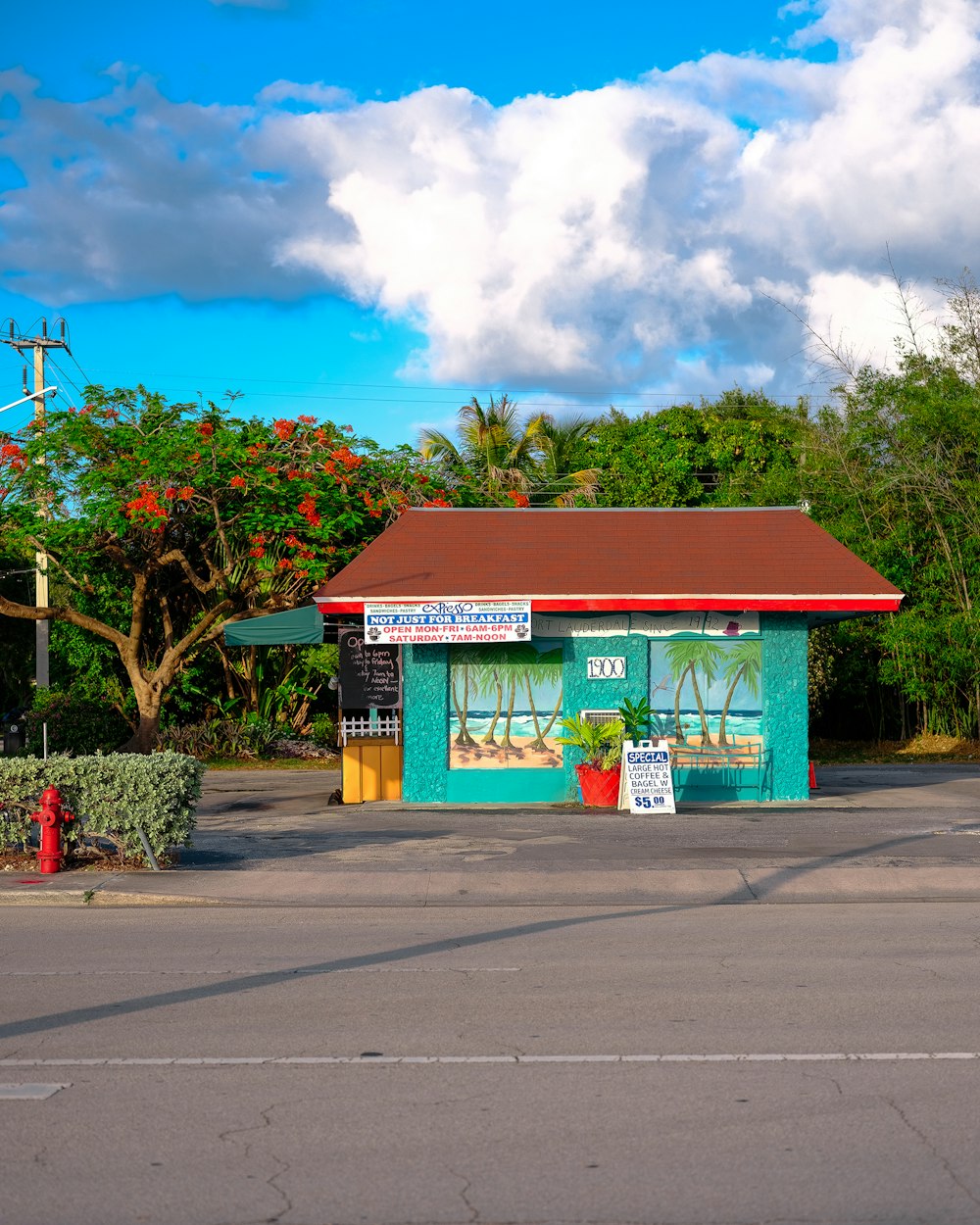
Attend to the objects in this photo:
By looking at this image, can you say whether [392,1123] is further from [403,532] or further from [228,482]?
[228,482]

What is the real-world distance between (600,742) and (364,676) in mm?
3985

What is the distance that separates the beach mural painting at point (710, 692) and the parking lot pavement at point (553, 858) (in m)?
1.12

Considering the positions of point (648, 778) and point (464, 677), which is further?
point (464, 677)

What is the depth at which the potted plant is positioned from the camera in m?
19.2

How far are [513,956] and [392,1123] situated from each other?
13.1 feet

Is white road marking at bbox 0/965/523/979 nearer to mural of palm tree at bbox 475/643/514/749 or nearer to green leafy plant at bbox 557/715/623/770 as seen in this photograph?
green leafy plant at bbox 557/715/623/770

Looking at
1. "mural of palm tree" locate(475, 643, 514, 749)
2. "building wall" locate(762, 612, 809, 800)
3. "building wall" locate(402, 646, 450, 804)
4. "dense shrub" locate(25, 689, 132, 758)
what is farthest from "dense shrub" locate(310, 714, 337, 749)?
"building wall" locate(762, 612, 809, 800)

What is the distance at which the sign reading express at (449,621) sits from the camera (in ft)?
63.4

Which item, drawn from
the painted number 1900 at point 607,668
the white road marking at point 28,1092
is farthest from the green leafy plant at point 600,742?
the white road marking at point 28,1092

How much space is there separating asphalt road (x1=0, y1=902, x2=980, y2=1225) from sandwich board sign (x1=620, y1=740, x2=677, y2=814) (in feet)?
24.5

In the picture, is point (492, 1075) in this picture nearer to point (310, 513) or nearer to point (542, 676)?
point (542, 676)

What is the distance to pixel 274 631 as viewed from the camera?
71.5 feet

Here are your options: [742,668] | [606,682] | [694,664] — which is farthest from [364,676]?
[742,668]

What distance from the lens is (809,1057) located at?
275 inches
